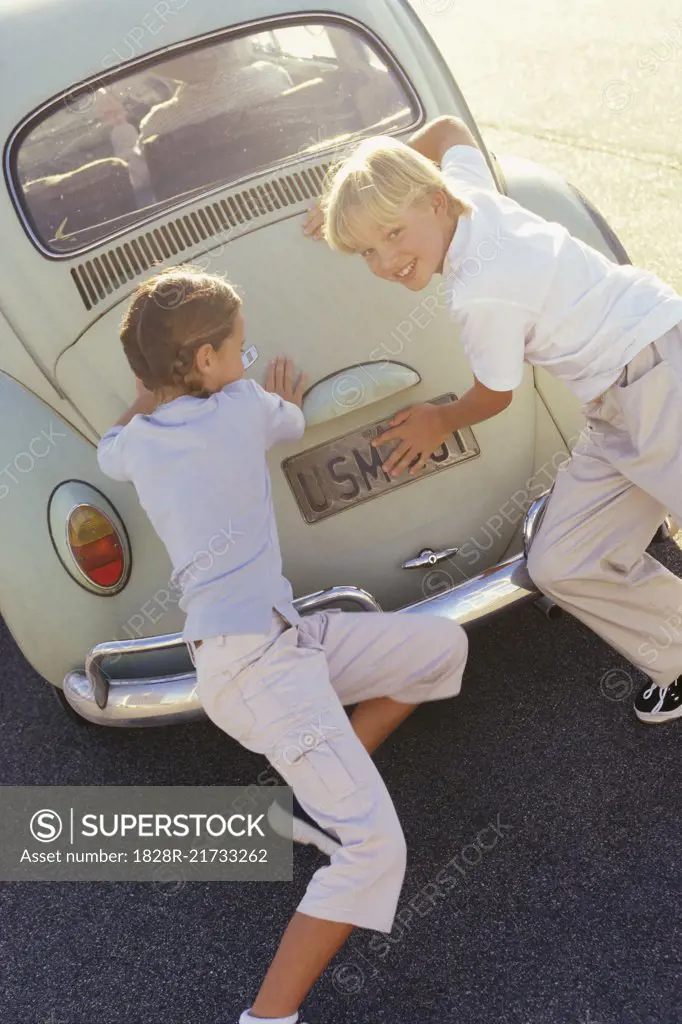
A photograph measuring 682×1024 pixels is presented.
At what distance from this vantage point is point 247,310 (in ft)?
11.3

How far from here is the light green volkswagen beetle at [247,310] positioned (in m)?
3.26

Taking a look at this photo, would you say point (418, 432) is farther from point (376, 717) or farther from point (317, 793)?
point (317, 793)

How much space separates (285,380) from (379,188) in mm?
809

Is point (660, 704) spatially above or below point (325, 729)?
below

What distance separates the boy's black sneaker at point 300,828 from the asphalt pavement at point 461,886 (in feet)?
0.45

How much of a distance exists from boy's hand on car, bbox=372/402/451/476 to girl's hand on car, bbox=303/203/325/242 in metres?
0.69

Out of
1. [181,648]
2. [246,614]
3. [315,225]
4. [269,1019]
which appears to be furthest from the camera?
[315,225]

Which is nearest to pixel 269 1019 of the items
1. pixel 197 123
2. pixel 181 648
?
pixel 181 648

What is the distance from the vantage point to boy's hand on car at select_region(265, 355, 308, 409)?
10.8 feet

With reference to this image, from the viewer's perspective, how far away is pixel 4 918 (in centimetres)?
316

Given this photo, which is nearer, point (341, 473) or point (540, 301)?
point (540, 301)

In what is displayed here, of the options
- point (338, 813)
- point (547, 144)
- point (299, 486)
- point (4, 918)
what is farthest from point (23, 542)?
point (547, 144)

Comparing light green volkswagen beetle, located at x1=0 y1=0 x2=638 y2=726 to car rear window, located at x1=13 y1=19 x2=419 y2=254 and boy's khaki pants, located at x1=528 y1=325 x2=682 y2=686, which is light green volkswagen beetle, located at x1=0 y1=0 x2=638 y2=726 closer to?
car rear window, located at x1=13 y1=19 x2=419 y2=254

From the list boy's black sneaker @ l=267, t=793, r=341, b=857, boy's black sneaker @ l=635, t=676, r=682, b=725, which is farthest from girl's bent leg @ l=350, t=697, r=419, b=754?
boy's black sneaker @ l=635, t=676, r=682, b=725
